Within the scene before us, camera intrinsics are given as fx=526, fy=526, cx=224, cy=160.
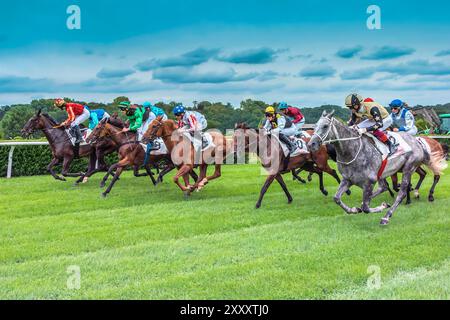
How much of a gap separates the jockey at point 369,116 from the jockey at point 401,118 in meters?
1.20

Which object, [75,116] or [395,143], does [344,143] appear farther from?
[75,116]

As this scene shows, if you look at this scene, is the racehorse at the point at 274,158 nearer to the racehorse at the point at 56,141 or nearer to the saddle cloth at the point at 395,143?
the saddle cloth at the point at 395,143

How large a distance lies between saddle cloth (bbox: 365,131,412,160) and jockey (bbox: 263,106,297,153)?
2.01 metres

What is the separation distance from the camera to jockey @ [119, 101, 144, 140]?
35.4 ft

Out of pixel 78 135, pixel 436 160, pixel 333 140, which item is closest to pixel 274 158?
pixel 333 140

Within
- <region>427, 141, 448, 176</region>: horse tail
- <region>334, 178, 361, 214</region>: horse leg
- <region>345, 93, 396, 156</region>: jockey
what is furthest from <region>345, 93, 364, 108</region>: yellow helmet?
<region>427, 141, 448, 176</region>: horse tail

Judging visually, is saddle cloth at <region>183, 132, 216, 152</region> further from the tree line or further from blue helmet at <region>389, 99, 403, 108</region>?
the tree line

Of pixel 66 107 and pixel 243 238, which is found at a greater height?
pixel 66 107

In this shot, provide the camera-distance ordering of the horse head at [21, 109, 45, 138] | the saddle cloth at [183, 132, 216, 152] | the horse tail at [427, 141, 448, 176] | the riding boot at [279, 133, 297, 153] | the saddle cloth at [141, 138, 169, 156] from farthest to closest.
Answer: the horse head at [21, 109, 45, 138] → the saddle cloth at [141, 138, 169, 156] → the saddle cloth at [183, 132, 216, 152] → the riding boot at [279, 133, 297, 153] → the horse tail at [427, 141, 448, 176]

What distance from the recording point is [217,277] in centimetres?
492

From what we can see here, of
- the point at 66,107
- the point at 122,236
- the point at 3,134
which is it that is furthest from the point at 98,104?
the point at 122,236

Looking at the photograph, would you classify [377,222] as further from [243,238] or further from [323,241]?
[243,238]

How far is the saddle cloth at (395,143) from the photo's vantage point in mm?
7559
